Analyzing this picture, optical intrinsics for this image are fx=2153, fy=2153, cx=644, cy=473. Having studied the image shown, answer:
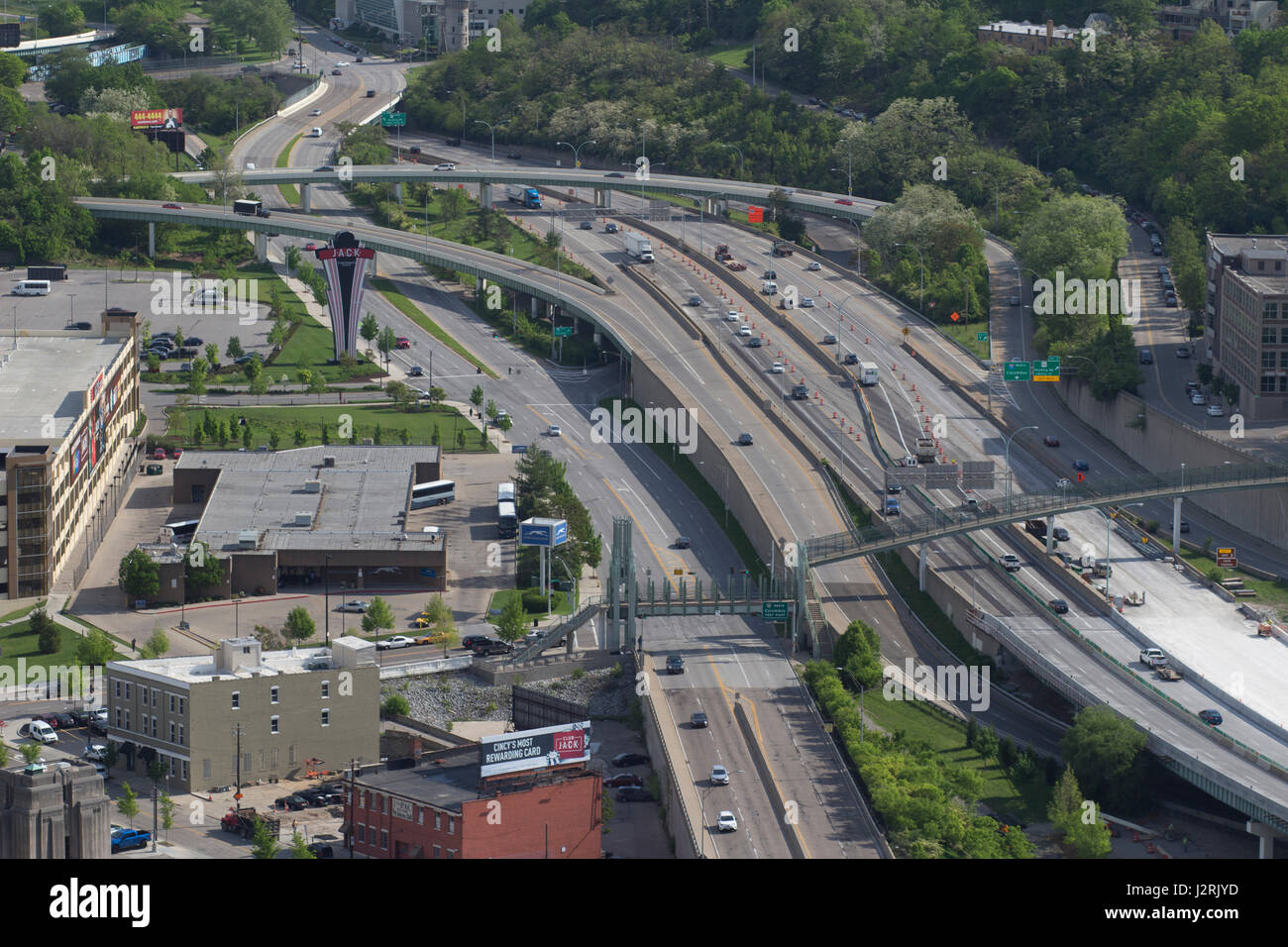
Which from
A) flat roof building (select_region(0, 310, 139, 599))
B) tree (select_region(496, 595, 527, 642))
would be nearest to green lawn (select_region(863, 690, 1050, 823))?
tree (select_region(496, 595, 527, 642))

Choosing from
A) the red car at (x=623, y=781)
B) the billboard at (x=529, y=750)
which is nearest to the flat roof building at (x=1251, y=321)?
the red car at (x=623, y=781)

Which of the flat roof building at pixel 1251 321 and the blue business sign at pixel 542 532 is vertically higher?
the flat roof building at pixel 1251 321

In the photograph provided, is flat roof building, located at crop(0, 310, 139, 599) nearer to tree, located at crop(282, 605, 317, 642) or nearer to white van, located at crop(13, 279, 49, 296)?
tree, located at crop(282, 605, 317, 642)

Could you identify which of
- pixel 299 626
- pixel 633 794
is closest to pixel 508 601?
pixel 299 626

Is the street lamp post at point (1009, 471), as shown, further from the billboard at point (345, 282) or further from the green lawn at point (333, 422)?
Result: the billboard at point (345, 282)

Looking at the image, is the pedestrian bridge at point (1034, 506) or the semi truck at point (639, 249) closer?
the pedestrian bridge at point (1034, 506)
